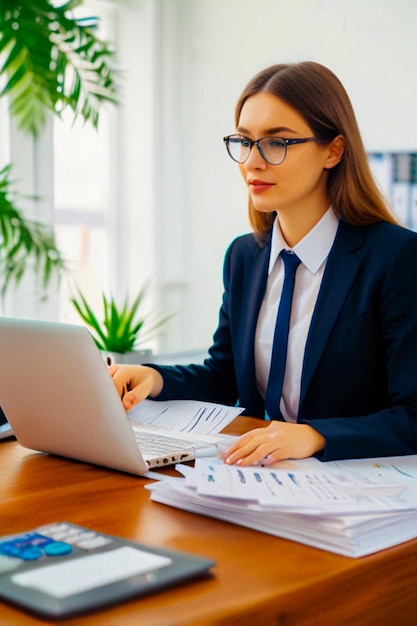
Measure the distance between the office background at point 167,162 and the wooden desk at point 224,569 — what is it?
321 centimetres

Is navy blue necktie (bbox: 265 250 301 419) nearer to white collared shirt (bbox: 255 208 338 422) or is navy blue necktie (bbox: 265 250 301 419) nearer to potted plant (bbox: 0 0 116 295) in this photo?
white collared shirt (bbox: 255 208 338 422)

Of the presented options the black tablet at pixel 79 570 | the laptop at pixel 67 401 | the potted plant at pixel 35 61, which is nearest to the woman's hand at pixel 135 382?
the laptop at pixel 67 401

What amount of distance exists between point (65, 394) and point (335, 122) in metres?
0.90

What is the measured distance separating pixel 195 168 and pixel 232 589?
4.26 meters

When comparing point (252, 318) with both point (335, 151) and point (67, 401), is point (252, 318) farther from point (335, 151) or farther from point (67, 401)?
point (67, 401)

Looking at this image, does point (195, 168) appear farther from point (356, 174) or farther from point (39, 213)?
point (356, 174)

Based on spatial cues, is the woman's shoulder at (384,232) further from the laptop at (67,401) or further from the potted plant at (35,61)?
the potted plant at (35,61)

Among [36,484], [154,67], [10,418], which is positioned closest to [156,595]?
[36,484]

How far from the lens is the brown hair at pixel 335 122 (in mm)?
1875

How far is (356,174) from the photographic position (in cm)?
194

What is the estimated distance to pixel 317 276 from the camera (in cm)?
195

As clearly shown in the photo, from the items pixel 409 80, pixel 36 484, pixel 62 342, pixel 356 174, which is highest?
pixel 409 80

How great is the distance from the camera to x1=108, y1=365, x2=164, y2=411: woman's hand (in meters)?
1.71

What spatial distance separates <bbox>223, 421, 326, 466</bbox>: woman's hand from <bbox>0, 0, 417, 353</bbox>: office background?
10.3ft
